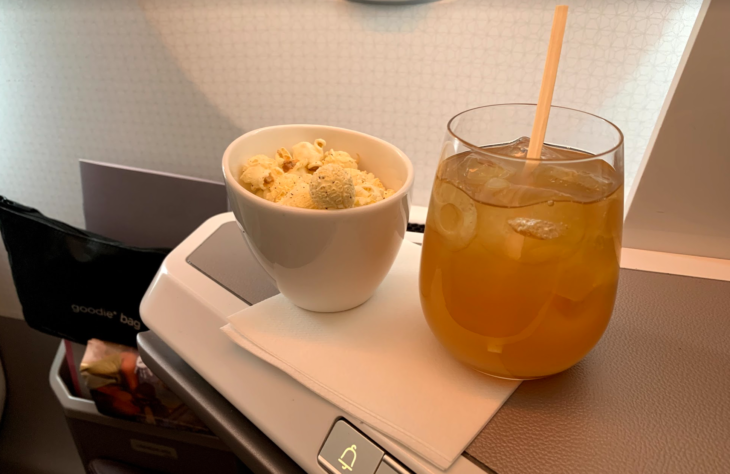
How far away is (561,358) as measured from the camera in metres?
0.37

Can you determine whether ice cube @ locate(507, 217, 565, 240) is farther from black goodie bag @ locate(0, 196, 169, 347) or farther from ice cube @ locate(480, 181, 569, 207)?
black goodie bag @ locate(0, 196, 169, 347)

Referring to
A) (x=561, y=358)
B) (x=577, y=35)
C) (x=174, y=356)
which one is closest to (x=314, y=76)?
(x=577, y=35)

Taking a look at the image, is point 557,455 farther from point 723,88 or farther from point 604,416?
point 723,88

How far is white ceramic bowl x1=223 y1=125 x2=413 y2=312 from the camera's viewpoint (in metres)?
0.39

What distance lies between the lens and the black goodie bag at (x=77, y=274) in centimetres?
81

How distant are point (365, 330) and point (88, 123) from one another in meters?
0.82

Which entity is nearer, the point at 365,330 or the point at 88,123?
the point at 365,330

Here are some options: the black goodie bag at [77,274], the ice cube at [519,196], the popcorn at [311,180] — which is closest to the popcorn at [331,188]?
the popcorn at [311,180]

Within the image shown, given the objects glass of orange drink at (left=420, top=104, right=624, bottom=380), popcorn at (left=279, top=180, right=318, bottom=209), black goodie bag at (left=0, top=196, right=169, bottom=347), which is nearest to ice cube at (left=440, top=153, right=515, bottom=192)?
glass of orange drink at (left=420, top=104, right=624, bottom=380)

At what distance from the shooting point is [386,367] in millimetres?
412

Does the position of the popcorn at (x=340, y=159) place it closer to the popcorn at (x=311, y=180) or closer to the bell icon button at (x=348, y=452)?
the popcorn at (x=311, y=180)

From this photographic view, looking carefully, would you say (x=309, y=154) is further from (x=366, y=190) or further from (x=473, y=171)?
(x=473, y=171)

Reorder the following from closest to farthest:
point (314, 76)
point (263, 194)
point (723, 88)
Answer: point (263, 194) < point (723, 88) < point (314, 76)

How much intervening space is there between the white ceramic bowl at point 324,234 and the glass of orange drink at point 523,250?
0.05 metres
